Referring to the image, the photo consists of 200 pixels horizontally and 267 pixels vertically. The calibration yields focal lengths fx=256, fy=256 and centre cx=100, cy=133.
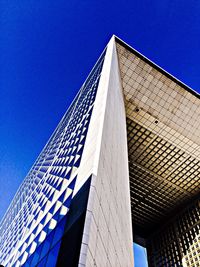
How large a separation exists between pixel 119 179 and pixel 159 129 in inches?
416

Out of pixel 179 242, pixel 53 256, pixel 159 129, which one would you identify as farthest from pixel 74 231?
pixel 179 242

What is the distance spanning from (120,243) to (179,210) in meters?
21.1

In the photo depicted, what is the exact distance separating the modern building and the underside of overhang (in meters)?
0.09

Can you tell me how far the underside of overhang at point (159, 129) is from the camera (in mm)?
21875

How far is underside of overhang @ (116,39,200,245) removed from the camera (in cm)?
2188

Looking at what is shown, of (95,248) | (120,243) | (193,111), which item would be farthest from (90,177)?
(193,111)

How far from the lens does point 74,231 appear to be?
7.38 meters

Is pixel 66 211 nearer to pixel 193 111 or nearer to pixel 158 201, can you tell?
pixel 193 111

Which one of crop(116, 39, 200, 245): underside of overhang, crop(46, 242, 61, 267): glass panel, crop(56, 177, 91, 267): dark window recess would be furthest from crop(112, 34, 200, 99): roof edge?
crop(46, 242, 61, 267): glass panel

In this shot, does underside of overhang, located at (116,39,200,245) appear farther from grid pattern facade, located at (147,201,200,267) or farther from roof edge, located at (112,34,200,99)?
grid pattern facade, located at (147,201,200,267)

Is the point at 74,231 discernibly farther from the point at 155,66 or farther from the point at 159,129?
the point at 155,66

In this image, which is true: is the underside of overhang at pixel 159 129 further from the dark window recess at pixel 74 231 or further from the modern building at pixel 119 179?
the dark window recess at pixel 74 231

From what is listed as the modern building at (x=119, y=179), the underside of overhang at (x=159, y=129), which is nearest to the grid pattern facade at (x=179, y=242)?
the modern building at (x=119, y=179)

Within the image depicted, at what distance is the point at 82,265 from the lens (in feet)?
20.4
